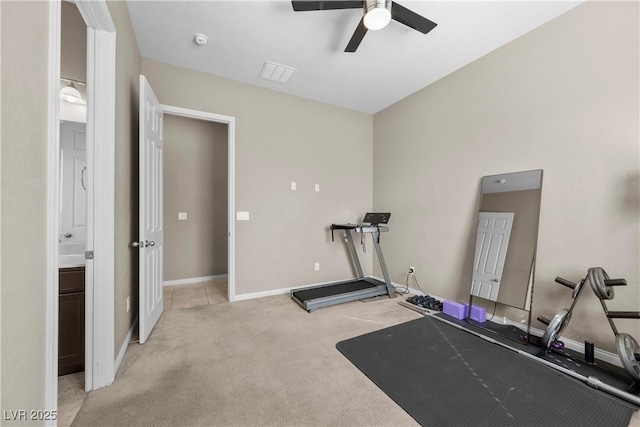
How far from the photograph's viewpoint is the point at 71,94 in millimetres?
2705

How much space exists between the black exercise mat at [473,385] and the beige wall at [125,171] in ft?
6.12

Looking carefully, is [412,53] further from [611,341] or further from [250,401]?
[250,401]

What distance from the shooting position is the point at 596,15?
7.15ft

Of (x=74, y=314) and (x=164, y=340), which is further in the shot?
(x=164, y=340)

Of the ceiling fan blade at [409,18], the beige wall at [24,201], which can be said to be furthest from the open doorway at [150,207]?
the ceiling fan blade at [409,18]

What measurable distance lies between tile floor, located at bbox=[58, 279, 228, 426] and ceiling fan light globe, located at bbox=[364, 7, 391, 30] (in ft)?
10.7

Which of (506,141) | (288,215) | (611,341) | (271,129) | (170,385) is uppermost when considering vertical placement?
(271,129)

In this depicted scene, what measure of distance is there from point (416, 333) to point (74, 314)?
285 cm

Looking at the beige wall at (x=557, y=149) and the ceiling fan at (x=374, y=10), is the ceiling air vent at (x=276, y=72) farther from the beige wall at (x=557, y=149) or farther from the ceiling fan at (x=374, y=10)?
the beige wall at (x=557, y=149)

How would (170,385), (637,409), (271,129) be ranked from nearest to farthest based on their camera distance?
1. (637,409)
2. (170,385)
3. (271,129)

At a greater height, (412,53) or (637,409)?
(412,53)

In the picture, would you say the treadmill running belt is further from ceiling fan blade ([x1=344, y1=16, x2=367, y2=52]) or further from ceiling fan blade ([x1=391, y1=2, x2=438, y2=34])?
ceiling fan blade ([x1=391, y1=2, x2=438, y2=34])

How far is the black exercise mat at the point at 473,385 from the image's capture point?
1544 millimetres

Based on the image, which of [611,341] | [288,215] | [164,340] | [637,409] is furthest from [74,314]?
[611,341]
